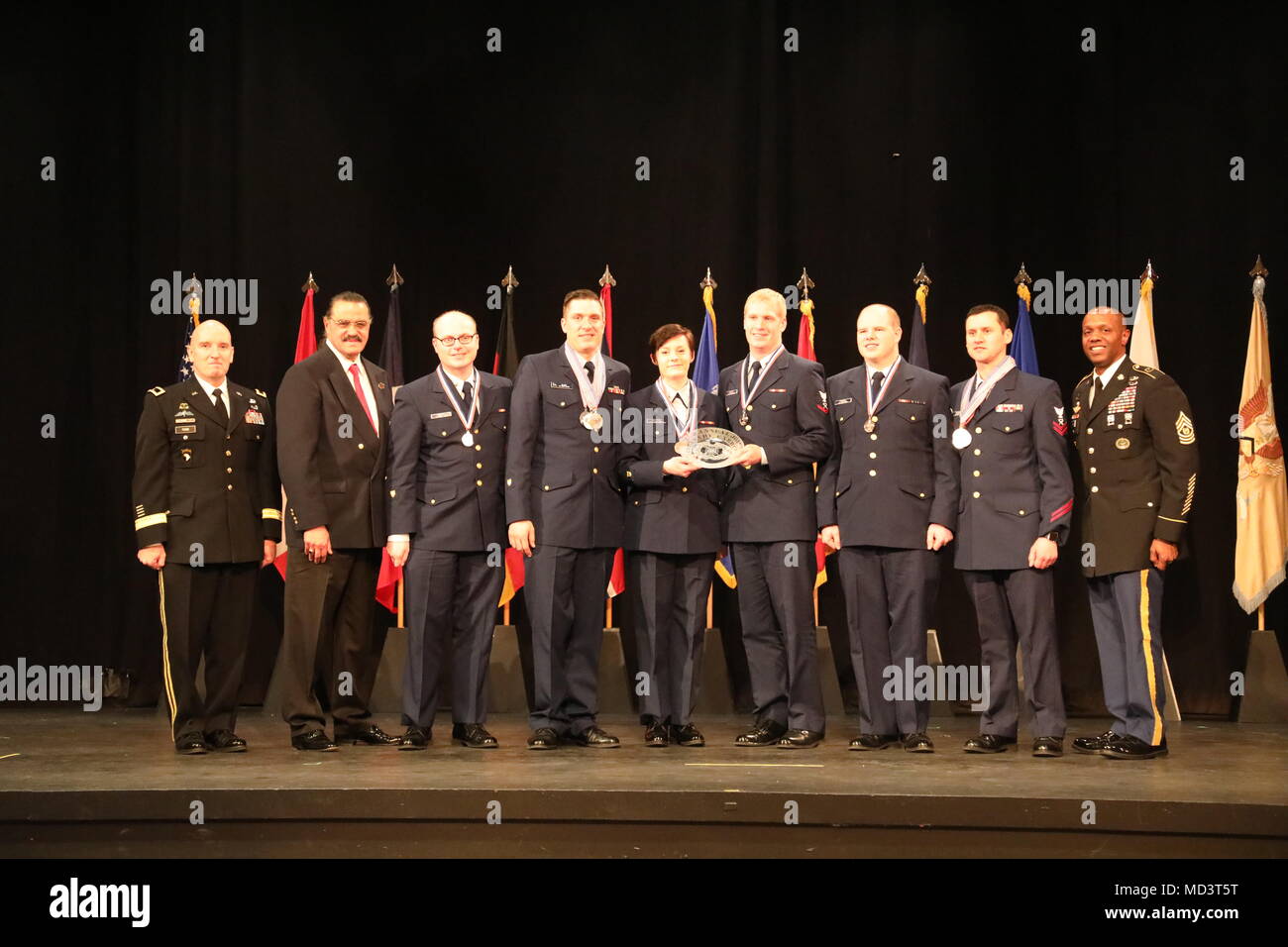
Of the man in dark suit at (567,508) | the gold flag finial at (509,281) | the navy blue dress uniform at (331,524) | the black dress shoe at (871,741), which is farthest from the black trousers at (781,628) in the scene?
the gold flag finial at (509,281)

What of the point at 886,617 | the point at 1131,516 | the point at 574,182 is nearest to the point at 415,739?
the point at 886,617

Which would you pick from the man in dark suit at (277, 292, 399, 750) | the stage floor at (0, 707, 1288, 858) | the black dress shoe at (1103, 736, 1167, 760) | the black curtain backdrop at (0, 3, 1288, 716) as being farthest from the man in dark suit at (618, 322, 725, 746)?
the black curtain backdrop at (0, 3, 1288, 716)

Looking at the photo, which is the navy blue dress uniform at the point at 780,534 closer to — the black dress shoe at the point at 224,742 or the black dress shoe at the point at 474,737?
the black dress shoe at the point at 474,737

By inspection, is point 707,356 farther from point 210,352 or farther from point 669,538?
point 210,352

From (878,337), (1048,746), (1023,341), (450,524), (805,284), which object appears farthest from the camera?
(805,284)

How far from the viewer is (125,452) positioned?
691cm

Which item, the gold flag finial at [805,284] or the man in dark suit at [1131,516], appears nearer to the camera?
the man in dark suit at [1131,516]

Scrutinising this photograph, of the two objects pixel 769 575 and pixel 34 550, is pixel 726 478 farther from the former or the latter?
pixel 34 550

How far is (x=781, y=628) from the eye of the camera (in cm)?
508

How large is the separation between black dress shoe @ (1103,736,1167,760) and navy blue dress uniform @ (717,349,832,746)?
1071 mm

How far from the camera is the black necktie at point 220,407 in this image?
498cm

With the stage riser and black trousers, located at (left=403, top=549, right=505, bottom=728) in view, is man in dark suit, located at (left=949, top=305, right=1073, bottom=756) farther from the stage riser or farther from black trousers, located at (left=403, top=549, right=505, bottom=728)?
black trousers, located at (left=403, top=549, right=505, bottom=728)

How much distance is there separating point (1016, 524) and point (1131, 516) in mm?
444

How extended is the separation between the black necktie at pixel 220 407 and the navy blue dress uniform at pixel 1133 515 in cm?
332
